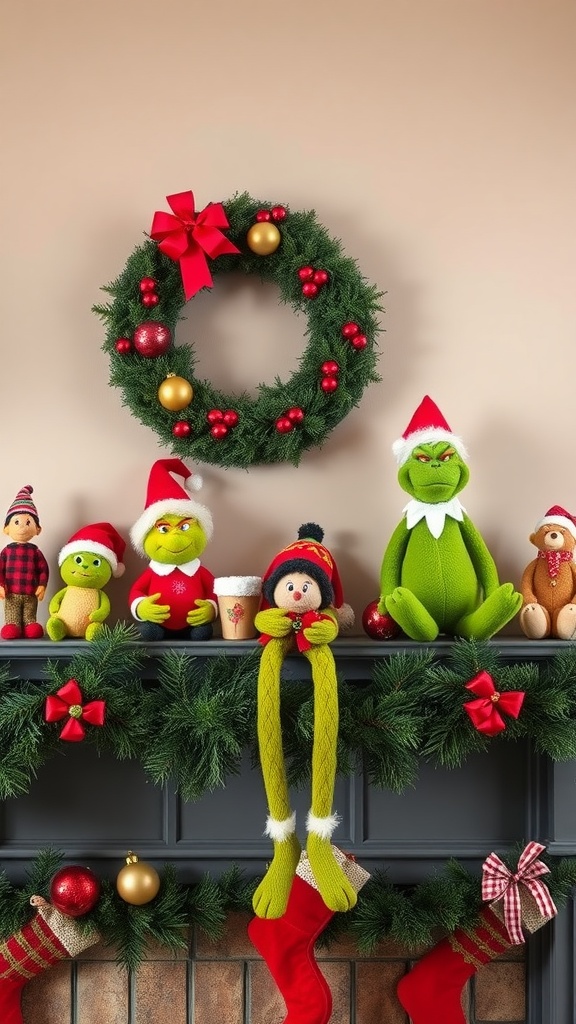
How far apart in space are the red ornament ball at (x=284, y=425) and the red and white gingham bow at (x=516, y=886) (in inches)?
37.7

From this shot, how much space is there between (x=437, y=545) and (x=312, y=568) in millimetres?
290

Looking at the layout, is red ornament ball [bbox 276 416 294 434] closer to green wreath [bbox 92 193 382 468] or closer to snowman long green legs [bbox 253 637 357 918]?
green wreath [bbox 92 193 382 468]

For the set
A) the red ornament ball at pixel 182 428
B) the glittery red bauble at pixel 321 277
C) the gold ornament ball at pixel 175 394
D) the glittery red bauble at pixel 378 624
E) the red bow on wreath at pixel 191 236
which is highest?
the red bow on wreath at pixel 191 236

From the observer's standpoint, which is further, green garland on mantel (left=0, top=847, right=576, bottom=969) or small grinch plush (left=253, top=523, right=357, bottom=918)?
green garland on mantel (left=0, top=847, right=576, bottom=969)

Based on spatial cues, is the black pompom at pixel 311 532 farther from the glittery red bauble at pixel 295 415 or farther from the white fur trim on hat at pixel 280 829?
the white fur trim on hat at pixel 280 829

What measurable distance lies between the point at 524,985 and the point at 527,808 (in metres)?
0.39

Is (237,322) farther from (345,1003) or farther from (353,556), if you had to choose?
(345,1003)

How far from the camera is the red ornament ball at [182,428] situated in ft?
5.99

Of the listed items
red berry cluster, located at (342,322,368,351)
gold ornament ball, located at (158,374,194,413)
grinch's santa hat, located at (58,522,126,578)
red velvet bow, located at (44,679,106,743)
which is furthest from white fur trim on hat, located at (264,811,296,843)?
red berry cluster, located at (342,322,368,351)

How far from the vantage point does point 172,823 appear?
178 centimetres

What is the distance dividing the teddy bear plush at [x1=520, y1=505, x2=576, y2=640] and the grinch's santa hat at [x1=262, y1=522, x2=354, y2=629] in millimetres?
373

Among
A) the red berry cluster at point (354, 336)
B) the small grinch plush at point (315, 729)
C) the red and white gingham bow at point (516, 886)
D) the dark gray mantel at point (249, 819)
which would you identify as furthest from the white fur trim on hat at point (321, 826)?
the red berry cluster at point (354, 336)

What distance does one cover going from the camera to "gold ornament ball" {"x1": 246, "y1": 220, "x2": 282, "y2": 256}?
186 centimetres

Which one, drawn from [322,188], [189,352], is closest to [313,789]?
[189,352]
